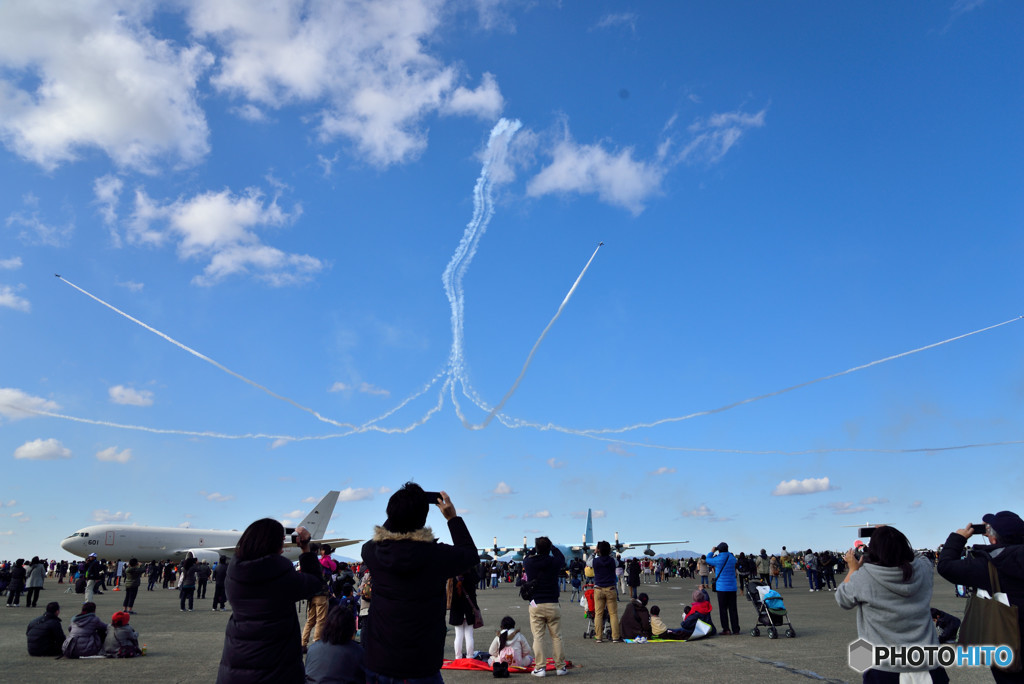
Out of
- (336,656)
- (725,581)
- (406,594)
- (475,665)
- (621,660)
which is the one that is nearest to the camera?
(406,594)

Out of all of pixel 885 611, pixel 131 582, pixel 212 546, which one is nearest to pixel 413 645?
pixel 885 611

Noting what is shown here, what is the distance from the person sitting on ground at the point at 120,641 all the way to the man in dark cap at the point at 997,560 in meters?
11.6

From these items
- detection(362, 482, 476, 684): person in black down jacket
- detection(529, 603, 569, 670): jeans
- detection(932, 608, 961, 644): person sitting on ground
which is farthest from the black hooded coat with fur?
detection(932, 608, 961, 644): person sitting on ground

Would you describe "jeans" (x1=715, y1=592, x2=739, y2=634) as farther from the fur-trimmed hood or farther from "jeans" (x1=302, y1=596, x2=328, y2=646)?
the fur-trimmed hood

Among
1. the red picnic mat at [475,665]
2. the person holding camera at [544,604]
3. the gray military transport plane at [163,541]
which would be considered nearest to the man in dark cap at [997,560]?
the person holding camera at [544,604]

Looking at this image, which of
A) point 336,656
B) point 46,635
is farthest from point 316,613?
point 46,635

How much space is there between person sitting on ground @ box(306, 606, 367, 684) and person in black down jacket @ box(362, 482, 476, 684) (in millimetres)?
2030

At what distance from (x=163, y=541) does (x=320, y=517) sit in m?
10.9

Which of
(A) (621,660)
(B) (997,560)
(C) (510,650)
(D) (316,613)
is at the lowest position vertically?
(A) (621,660)

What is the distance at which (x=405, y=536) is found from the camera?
3625 millimetres

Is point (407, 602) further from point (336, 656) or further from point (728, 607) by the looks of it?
point (728, 607)

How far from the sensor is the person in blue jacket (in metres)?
12.5

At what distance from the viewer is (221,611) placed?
21359 millimetres

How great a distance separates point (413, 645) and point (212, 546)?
2103 inches
